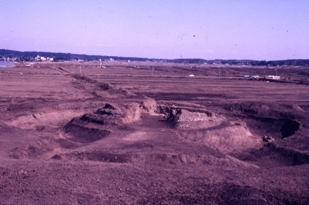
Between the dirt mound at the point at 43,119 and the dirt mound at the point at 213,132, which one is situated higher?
the dirt mound at the point at 213,132

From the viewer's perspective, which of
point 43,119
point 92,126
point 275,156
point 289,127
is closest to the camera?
point 275,156

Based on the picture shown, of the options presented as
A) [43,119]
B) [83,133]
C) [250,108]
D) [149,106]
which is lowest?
[43,119]

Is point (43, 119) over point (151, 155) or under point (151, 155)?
under

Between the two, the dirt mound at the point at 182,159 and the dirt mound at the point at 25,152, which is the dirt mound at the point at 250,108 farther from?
the dirt mound at the point at 25,152

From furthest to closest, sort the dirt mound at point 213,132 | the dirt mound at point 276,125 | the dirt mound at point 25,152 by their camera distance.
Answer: the dirt mound at point 276,125, the dirt mound at point 213,132, the dirt mound at point 25,152

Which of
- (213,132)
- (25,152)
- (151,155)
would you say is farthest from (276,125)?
(25,152)

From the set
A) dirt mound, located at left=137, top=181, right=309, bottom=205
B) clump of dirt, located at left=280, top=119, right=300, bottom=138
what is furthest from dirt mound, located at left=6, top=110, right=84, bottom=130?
dirt mound, located at left=137, top=181, right=309, bottom=205

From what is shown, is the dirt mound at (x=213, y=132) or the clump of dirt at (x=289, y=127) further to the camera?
the clump of dirt at (x=289, y=127)

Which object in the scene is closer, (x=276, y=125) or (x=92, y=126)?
(x=92, y=126)

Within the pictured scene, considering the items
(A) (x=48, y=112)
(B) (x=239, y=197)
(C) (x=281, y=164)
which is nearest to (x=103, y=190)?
(B) (x=239, y=197)

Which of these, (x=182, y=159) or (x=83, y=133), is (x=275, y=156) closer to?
(x=182, y=159)

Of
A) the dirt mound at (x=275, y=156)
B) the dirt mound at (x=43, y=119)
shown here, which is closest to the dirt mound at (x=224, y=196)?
the dirt mound at (x=275, y=156)

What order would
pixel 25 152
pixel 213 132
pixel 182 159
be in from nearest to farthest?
pixel 182 159 → pixel 25 152 → pixel 213 132

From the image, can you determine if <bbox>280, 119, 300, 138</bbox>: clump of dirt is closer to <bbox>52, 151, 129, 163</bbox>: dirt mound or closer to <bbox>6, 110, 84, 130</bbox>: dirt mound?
<bbox>52, 151, 129, 163</bbox>: dirt mound
